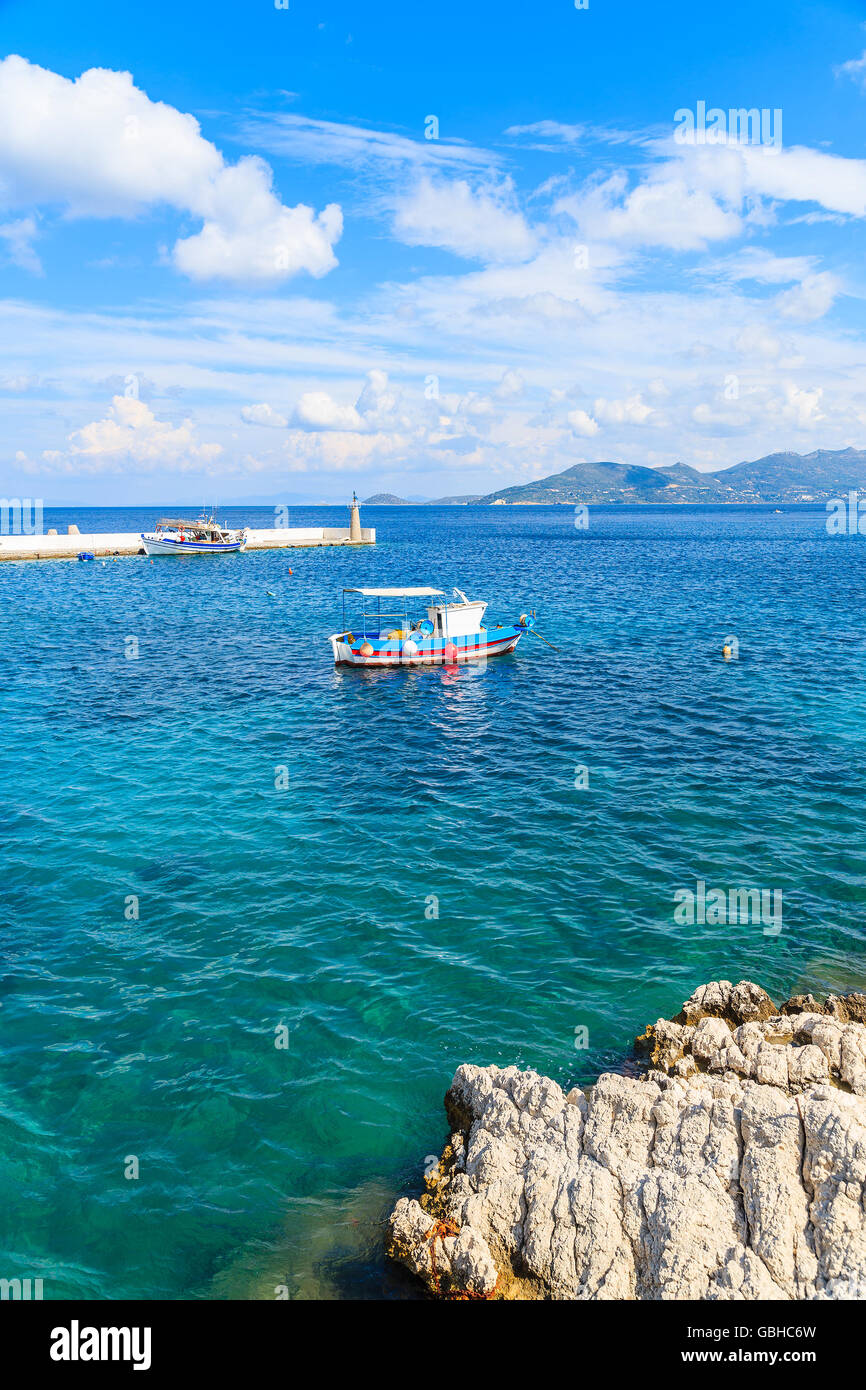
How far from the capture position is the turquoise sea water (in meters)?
13.5

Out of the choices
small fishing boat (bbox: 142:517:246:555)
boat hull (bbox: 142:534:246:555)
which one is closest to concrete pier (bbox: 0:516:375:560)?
boat hull (bbox: 142:534:246:555)

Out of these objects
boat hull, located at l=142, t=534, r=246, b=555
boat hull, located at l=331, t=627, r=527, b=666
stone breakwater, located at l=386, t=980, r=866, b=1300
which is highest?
boat hull, located at l=142, t=534, r=246, b=555

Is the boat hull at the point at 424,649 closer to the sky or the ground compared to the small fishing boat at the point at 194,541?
closer to the ground

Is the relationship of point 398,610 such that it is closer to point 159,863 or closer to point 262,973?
point 159,863

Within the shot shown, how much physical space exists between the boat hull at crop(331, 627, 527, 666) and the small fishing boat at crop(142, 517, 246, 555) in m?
83.2

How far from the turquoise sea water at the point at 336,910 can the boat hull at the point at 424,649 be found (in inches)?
51.1

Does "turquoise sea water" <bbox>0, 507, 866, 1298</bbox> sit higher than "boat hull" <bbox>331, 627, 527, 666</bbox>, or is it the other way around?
"boat hull" <bbox>331, 627, 527, 666</bbox>

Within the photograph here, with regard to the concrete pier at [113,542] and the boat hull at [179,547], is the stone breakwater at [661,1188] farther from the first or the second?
the boat hull at [179,547]

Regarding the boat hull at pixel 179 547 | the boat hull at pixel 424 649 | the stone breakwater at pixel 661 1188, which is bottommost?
the stone breakwater at pixel 661 1188

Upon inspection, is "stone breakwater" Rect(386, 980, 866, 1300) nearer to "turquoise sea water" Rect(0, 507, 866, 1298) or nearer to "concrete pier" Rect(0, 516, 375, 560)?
"turquoise sea water" Rect(0, 507, 866, 1298)

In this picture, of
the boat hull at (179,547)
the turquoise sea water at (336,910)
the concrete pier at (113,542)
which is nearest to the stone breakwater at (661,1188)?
the turquoise sea water at (336,910)

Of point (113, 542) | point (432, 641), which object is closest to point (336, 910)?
point (432, 641)

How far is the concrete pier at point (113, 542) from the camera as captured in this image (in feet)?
375

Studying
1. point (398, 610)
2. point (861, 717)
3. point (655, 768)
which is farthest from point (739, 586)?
point (655, 768)
